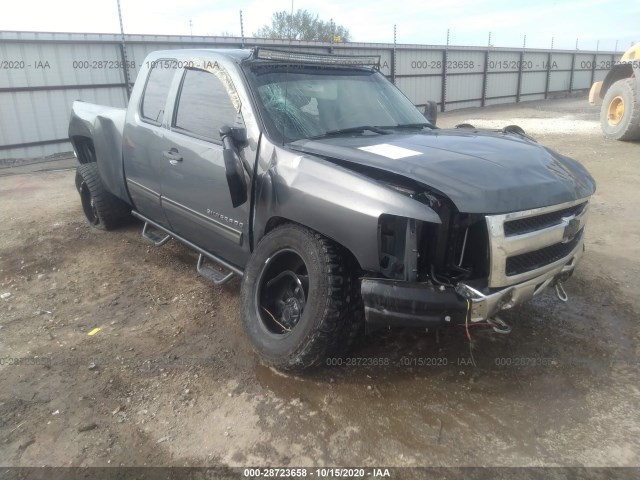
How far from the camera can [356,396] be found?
2775 millimetres

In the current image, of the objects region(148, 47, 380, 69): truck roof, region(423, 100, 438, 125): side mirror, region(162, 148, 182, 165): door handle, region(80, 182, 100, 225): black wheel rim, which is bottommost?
region(80, 182, 100, 225): black wheel rim

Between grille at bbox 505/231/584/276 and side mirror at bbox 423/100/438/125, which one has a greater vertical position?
side mirror at bbox 423/100/438/125

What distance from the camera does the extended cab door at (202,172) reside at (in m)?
3.38

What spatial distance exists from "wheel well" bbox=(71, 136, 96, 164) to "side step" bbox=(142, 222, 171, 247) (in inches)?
66.9

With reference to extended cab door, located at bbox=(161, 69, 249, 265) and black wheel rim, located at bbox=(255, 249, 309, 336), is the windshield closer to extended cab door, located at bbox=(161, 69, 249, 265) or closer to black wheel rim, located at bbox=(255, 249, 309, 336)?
extended cab door, located at bbox=(161, 69, 249, 265)

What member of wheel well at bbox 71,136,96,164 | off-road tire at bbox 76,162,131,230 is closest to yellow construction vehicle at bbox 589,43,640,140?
off-road tire at bbox 76,162,131,230

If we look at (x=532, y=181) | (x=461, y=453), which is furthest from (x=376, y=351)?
(x=532, y=181)

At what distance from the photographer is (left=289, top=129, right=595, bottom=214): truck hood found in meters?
2.42

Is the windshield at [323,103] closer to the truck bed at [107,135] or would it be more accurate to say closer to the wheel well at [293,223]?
the wheel well at [293,223]

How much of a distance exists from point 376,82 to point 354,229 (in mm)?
2017

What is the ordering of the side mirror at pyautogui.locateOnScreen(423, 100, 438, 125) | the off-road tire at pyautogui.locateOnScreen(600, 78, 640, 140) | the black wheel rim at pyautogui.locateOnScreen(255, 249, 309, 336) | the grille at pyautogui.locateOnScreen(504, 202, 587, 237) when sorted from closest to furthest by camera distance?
the grille at pyautogui.locateOnScreen(504, 202, 587, 237), the black wheel rim at pyautogui.locateOnScreen(255, 249, 309, 336), the side mirror at pyautogui.locateOnScreen(423, 100, 438, 125), the off-road tire at pyautogui.locateOnScreen(600, 78, 640, 140)

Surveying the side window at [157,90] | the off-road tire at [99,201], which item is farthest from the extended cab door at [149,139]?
the off-road tire at [99,201]

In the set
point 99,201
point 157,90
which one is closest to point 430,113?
point 157,90

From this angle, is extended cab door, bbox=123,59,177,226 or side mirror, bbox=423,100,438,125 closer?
extended cab door, bbox=123,59,177,226
